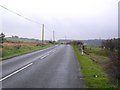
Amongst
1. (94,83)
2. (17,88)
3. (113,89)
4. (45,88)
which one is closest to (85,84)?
(94,83)

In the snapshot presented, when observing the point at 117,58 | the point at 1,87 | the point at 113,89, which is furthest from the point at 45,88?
the point at 117,58

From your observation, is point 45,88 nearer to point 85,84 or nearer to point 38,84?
point 38,84

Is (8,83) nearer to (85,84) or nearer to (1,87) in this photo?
(1,87)

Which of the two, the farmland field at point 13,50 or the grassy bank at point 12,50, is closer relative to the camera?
the grassy bank at point 12,50

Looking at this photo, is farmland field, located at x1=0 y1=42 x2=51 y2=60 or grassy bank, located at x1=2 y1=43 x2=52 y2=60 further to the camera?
farmland field, located at x1=0 y1=42 x2=51 y2=60

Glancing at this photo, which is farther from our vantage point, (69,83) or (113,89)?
(69,83)

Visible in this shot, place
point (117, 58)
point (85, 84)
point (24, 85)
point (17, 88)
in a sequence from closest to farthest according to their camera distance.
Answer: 1. point (17, 88)
2. point (24, 85)
3. point (85, 84)
4. point (117, 58)

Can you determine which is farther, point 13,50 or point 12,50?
point 13,50

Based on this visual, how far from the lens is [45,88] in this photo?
1055cm

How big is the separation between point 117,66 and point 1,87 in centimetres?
845

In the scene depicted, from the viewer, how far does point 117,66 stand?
55.2ft

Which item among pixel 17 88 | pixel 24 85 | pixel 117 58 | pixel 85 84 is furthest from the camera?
pixel 117 58

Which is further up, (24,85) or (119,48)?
(119,48)

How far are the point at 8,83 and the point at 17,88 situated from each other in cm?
143
